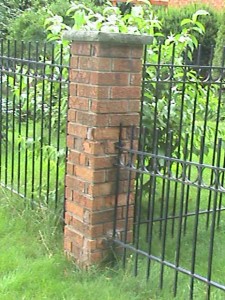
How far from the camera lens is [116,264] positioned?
3.82 meters

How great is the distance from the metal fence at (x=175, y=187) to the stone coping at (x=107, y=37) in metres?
0.31

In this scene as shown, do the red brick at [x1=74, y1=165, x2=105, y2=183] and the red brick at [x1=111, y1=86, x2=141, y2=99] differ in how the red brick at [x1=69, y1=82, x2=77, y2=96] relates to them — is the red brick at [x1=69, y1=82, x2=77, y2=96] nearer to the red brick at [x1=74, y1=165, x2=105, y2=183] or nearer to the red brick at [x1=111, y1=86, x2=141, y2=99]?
the red brick at [x1=111, y1=86, x2=141, y2=99]

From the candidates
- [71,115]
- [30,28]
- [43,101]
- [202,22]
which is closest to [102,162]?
[71,115]

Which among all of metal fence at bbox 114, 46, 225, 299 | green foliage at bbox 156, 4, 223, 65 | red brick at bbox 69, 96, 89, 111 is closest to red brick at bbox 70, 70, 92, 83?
Result: red brick at bbox 69, 96, 89, 111

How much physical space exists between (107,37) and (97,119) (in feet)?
1.73

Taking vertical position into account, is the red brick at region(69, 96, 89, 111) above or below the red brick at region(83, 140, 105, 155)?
above

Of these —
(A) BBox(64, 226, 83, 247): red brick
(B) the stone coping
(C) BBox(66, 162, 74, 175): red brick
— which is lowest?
(A) BBox(64, 226, 83, 247): red brick

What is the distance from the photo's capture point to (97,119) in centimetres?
363

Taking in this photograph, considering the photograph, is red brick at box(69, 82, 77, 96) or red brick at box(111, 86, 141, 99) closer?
red brick at box(111, 86, 141, 99)

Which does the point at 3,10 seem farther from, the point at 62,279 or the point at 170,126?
the point at 62,279

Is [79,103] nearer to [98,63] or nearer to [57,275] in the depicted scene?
[98,63]

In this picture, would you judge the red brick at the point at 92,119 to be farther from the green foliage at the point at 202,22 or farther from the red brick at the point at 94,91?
the green foliage at the point at 202,22

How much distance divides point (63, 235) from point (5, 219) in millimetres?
Result: 652

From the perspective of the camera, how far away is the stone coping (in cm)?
351
